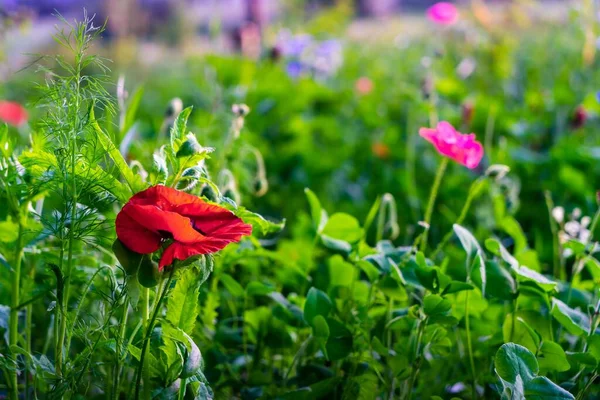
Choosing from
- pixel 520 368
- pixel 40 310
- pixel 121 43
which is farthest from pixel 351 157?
pixel 121 43

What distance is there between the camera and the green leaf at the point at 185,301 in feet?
2.58

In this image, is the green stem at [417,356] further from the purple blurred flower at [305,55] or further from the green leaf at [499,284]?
the purple blurred flower at [305,55]

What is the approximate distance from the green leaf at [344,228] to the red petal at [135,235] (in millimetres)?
438

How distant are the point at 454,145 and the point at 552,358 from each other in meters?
0.32

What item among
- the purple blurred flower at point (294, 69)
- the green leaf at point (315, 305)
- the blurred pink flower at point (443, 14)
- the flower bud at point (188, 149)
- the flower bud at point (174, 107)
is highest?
the flower bud at point (188, 149)

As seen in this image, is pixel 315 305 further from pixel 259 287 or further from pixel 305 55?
pixel 305 55

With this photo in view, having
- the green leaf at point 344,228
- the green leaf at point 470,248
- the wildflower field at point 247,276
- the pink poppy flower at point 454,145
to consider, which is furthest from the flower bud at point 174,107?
the green leaf at point 470,248

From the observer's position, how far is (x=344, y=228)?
43.4 inches

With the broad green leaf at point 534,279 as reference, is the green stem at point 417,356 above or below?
below

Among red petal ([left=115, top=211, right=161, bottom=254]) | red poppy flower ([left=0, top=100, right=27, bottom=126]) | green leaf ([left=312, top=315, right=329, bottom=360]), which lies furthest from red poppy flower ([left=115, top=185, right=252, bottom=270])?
red poppy flower ([left=0, top=100, right=27, bottom=126])

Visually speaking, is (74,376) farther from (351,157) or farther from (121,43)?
(121,43)

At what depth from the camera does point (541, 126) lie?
2.40 metres

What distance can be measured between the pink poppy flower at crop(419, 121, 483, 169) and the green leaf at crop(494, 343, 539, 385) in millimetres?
286

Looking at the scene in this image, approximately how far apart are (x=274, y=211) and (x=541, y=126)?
97 centimetres
